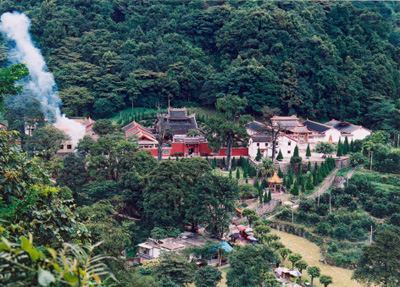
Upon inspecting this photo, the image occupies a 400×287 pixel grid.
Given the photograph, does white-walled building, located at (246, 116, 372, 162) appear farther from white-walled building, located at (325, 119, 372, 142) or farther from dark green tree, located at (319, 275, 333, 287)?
dark green tree, located at (319, 275, 333, 287)

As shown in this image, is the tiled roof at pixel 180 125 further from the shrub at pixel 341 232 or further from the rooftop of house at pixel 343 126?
the shrub at pixel 341 232

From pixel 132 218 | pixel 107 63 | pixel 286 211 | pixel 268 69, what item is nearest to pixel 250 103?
pixel 268 69

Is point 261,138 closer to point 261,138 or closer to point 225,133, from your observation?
point 261,138

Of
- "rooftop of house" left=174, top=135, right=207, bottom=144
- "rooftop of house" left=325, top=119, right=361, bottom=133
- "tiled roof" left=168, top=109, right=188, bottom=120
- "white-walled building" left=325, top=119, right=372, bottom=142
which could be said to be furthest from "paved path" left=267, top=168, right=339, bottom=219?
"tiled roof" left=168, top=109, right=188, bottom=120

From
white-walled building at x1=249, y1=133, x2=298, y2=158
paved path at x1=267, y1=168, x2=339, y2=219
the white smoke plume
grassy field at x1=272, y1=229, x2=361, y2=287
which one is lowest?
grassy field at x1=272, y1=229, x2=361, y2=287

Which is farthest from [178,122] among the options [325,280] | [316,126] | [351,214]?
[325,280]

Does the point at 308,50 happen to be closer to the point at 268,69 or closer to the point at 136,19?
the point at 268,69
